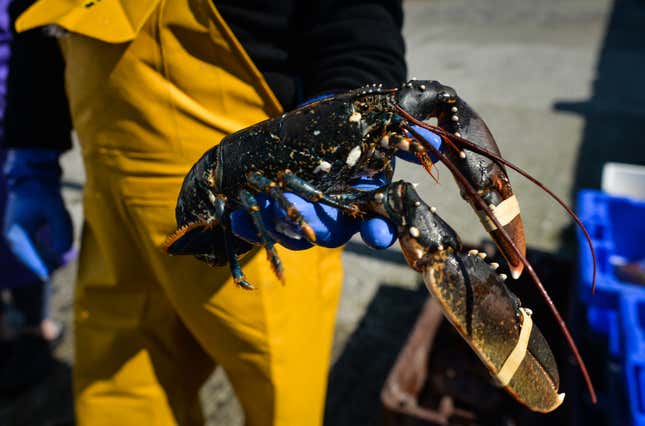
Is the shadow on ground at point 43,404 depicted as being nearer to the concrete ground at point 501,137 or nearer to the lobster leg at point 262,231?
the concrete ground at point 501,137

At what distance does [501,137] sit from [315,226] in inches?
170

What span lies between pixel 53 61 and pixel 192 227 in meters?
1.02

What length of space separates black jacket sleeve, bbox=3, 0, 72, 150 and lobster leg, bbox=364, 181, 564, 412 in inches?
57.9

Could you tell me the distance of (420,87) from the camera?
124 centimetres

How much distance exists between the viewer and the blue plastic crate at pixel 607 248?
2256 mm

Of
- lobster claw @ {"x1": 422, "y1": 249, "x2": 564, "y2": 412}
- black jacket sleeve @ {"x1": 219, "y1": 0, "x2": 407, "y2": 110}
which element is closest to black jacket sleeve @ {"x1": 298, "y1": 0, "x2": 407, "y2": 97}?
black jacket sleeve @ {"x1": 219, "y1": 0, "x2": 407, "y2": 110}

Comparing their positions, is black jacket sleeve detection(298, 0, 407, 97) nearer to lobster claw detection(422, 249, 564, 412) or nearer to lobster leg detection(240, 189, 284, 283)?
lobster leg detection(240, 189, 284, 283)

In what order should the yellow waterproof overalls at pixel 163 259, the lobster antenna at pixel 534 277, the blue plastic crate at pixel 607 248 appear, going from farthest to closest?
the blue plastic crate at pixel 607 248, the yellow waterproof overalls at pixel 163 259, the lobster antenna at pixel 534 277

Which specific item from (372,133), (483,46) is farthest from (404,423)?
(483,46)

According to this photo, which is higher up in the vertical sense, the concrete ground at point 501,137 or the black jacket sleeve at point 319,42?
the black jacket sleeve at point 319,42

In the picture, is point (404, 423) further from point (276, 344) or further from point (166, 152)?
point (166, 152)

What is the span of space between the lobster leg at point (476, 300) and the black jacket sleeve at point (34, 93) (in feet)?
4.82

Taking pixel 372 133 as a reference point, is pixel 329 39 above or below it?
above

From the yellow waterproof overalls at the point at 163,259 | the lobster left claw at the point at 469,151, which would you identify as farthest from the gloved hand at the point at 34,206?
the lobster left claw at the point at 469,151
